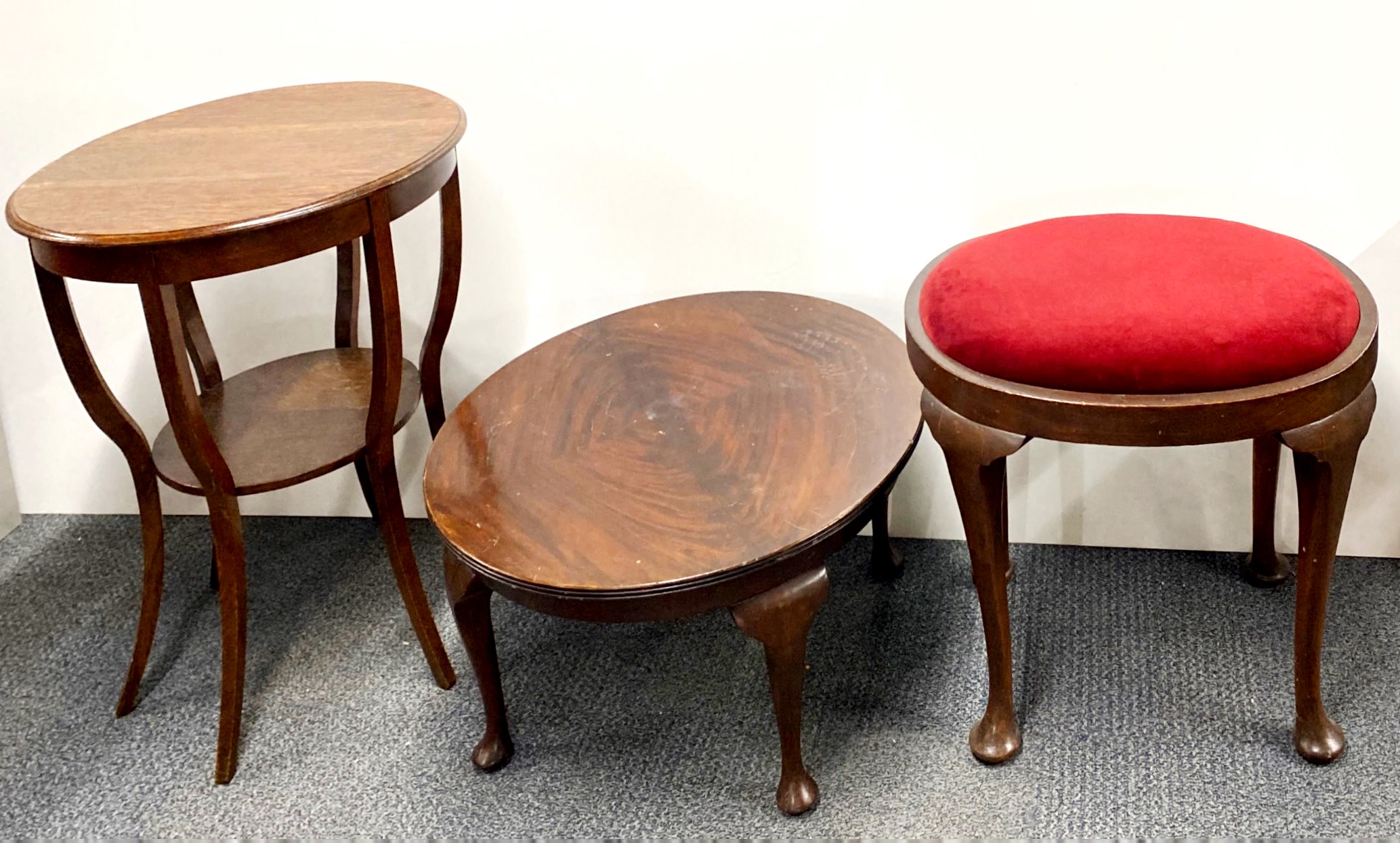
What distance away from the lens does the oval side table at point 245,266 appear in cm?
133

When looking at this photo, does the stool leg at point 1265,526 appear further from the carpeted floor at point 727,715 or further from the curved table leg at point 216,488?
the curved table leg at point 216,488

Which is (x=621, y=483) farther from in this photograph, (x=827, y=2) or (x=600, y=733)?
(x=827, y=2)

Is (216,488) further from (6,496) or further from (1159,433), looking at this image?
(1159,433)

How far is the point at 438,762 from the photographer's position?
161cm

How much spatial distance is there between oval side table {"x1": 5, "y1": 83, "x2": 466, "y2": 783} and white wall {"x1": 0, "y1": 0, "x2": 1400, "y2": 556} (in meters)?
0.17

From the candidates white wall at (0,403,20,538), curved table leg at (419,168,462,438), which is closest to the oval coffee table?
curved table leg at (419,168,462,438)

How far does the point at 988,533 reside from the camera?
141 centimetres

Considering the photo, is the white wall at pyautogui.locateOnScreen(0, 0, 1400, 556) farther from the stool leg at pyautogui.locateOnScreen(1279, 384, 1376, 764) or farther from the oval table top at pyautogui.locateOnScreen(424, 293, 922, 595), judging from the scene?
the stool leg at pyautogui.locateOnScreen(1279, 384, 1376, 764)

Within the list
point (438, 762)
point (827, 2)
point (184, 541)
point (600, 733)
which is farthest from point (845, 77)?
point (184, 541)

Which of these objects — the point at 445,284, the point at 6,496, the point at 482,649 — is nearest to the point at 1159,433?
the point at 482,649

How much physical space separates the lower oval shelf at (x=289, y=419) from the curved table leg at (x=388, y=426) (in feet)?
0.16

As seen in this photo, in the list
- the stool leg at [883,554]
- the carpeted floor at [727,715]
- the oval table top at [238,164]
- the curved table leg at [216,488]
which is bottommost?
the carpeted floor at [727,715]

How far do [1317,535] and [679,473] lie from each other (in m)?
0.70

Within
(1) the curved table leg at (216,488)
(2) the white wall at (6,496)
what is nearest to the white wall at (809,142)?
(2) the white wall at (6,496)
